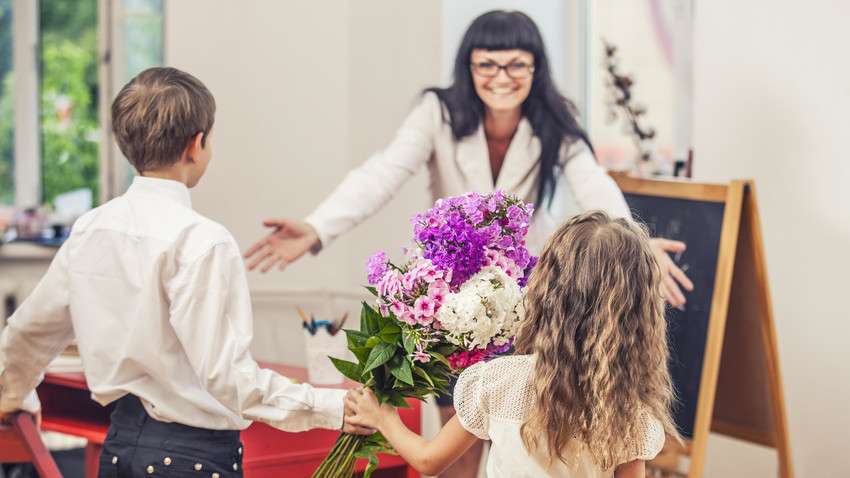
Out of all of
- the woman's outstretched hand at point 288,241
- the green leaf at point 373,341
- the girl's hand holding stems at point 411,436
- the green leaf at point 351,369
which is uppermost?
the woman's outstretched hand at point 288,241

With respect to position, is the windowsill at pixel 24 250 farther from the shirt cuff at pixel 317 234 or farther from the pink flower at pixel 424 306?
the pink flower at pixel 424 306

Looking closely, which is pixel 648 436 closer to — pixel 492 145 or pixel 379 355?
pixel 379 355

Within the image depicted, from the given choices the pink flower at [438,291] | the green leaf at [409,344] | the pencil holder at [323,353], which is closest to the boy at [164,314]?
the green leaf at [409,344]

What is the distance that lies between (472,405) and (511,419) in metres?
0.07

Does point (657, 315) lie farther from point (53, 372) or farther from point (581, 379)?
point (53, 372)

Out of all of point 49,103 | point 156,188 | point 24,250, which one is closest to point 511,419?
point 156,188

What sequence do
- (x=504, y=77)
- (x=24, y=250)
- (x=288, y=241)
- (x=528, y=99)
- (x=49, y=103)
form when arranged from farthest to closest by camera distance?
(x=49, y=103) → (x=24, y=250) → (x=528, y=99) → (x=504, y=77) → (x=288, y=241)

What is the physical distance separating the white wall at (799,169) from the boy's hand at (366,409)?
1.63 metres

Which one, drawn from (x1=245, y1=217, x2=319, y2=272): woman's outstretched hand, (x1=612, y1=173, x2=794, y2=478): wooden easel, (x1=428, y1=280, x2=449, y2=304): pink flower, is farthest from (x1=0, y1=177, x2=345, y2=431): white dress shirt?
(x1=612, y1=173, x2=794, y2=478): wooden easel

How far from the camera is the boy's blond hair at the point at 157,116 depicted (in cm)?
146

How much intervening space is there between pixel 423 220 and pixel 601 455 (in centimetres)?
46

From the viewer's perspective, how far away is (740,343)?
2.47m

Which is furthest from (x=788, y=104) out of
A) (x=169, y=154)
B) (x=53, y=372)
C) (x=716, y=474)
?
(x=53, y=372)

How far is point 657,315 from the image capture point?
130 centimetres
